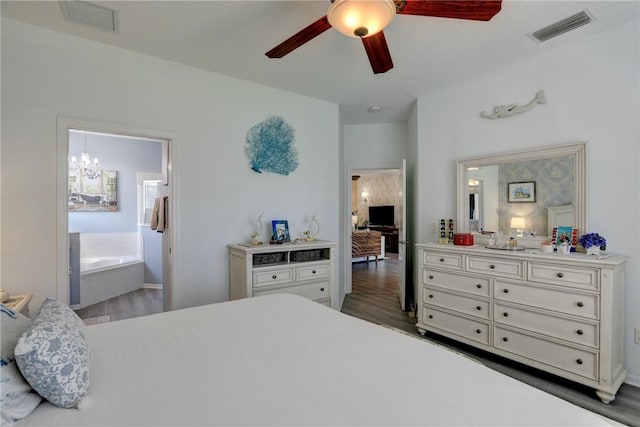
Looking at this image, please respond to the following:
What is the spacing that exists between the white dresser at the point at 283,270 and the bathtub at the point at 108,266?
97.4 inches

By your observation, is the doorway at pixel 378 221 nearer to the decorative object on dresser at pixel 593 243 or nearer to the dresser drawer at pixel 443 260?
the dresser drawer at pixel 443 260

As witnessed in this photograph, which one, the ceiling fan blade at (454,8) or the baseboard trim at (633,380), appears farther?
the baseboard trim at (633,380)

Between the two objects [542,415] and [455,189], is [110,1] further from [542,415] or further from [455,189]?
[455,189]

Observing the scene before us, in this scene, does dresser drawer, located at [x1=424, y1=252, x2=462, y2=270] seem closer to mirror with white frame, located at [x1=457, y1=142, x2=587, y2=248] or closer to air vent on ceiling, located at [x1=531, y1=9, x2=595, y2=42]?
mirror with white frame, located at [x1=457, y1=142, x2=587, y2=248]

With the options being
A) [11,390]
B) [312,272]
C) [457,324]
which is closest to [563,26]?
[457,324]

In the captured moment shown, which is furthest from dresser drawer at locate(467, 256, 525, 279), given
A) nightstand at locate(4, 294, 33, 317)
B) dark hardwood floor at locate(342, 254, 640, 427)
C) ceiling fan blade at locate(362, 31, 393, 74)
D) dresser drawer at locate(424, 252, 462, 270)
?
nightstand at locate(4, 294, 33, 317)

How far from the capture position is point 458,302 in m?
2.87

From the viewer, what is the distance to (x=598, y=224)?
7.89 feet

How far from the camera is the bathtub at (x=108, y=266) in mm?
4203

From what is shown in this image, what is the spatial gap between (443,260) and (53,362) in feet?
9.43

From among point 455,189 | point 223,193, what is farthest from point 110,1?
point 455,189

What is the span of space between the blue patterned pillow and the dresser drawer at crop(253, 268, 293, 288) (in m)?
1.86

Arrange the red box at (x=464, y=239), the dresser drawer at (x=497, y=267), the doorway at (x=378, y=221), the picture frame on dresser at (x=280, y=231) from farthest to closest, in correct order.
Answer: the doorway at (x=378, y=221), the picture frame on dresser at (x=280, y=231), the red box at (x=464, y=239), the dresser drawer at (x=497, y=267)

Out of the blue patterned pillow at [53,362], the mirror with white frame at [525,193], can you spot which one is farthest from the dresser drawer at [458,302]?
the blue patterned pillow at [53,362]
